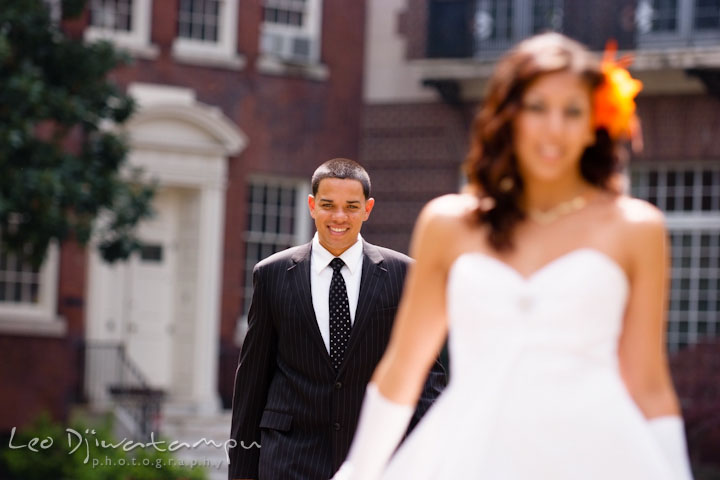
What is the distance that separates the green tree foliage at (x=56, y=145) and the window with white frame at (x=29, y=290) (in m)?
1.88

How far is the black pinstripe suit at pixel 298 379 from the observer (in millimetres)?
6215

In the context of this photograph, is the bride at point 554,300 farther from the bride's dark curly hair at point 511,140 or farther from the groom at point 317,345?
the groom at point 317,345

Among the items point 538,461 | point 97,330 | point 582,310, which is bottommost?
point 97,330

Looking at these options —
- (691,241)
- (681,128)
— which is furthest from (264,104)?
(691,241)

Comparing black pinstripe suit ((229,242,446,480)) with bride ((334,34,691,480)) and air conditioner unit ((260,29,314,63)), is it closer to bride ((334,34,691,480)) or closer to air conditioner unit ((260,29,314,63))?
bride ((334,34,691,480))

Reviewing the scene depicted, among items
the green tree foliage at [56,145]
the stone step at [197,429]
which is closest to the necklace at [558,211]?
the green tree foliage at [56,145]

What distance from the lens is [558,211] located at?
12.4 feet

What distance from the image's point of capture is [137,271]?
69.2 feet

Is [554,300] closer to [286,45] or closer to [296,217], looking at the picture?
[296,217]

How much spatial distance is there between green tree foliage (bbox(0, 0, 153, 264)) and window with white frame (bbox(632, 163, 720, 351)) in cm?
746

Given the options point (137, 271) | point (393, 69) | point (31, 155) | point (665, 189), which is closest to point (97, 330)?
point (137, 271)

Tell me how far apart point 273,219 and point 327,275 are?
15563mm

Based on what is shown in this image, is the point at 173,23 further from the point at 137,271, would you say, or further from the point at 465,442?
the point at 465,442

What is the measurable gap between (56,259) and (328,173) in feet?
46.7
